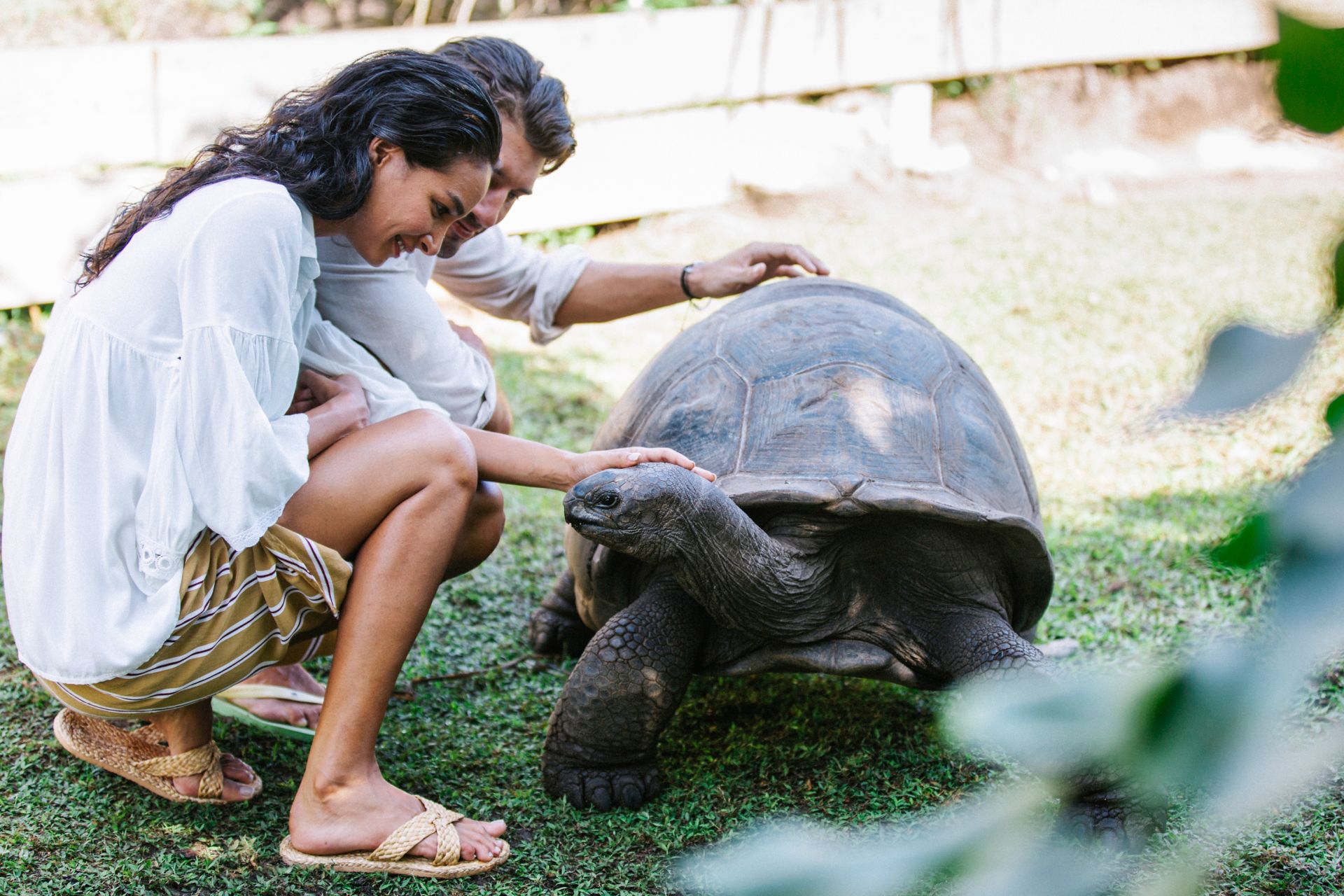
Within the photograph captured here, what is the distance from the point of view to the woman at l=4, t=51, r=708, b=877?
2.04m

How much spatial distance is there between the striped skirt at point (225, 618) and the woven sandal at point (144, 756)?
0.57ft

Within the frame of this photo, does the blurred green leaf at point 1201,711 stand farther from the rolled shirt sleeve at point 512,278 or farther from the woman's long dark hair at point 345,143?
the rolled shirt sleeve at point 512,278

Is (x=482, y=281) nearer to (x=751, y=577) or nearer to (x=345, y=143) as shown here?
(x=345, y=143)

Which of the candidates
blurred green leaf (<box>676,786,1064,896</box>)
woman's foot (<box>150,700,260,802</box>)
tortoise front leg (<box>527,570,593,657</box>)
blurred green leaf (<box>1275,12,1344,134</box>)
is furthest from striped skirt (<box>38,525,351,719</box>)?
blurred green leaf (<box>1275,12,1344,134</box>)

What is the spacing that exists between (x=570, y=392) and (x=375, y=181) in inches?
121

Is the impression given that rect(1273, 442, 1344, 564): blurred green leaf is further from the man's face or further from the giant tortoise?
the man's face

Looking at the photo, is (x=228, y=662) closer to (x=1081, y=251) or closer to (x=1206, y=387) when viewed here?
(x=1206, y=387)

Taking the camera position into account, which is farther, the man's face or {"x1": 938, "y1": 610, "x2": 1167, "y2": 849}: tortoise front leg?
the man's face

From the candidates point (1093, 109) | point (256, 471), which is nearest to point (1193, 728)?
point (256, 471)

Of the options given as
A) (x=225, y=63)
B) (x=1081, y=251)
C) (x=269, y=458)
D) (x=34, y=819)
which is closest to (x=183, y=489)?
(x=269, y=458)

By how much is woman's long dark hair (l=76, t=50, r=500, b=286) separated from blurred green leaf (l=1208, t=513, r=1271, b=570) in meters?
2.00

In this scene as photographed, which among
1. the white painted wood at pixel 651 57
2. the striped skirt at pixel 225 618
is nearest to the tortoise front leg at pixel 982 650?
the striped skirt at pixel 225 618

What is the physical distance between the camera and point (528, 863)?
2.28 m

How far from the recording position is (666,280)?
3322 mm
